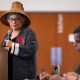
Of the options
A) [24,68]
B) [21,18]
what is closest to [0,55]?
[24,68]

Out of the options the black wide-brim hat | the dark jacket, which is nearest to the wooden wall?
the black wide-brim hat

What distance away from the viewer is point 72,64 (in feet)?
12.2

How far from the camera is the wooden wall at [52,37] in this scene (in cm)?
370

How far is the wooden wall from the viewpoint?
3.70 metres

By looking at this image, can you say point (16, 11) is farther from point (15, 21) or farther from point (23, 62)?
point (23, 62)

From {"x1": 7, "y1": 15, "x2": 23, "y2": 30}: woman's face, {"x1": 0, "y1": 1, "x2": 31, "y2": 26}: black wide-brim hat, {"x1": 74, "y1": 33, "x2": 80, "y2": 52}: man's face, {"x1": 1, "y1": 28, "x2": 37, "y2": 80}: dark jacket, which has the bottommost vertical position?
{"x1": 1, "y1": 28, "x2": 37, "y2": 80}: dark jacket

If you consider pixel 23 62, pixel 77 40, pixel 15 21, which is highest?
pixel 15 21

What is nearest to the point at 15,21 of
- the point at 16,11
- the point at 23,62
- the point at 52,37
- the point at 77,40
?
the point at 16,11

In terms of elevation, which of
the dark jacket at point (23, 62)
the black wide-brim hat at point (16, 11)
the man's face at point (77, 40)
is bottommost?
the dark jacket at point (23, 62)

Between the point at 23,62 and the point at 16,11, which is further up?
the point at 16,11

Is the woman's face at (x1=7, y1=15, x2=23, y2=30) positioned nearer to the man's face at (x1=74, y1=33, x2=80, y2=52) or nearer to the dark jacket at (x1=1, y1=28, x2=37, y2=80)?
the dark jacket at (x1=1, y1=28, x2=37, y2=80)

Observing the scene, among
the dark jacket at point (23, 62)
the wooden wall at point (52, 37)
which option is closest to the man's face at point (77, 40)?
the dark jacket at point (23, 62)

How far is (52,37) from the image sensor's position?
372 cm

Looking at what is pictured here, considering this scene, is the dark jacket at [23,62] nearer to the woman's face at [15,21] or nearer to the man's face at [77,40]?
the woman's face at [15,21]
